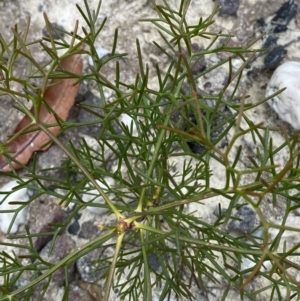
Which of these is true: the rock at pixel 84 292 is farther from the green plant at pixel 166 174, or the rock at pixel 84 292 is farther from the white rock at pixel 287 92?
the white rock at pixel 287 92

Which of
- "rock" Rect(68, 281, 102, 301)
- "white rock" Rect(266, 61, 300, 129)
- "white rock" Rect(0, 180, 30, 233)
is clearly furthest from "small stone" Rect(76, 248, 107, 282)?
"white rock" Rect(266, 61, 300, 129)

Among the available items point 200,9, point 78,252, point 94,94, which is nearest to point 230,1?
point 200,9

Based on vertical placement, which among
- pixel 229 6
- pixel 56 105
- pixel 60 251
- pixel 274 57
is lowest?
pixel 60 251

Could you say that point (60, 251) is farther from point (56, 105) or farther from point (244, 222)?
point (244, 222)

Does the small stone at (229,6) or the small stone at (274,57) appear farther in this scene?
the small stone at (229,6)

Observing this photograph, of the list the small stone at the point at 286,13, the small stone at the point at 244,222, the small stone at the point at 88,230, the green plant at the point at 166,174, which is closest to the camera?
the green plant at the point at 166,174

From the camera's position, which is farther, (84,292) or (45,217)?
(45,217)

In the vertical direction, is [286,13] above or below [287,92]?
above

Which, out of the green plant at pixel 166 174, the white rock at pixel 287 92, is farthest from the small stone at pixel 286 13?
the green plant at pixel 166 174

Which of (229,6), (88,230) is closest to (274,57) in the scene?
(229,6)

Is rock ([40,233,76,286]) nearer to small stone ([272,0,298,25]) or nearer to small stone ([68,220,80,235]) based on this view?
small stone ([68,220,80,235])
